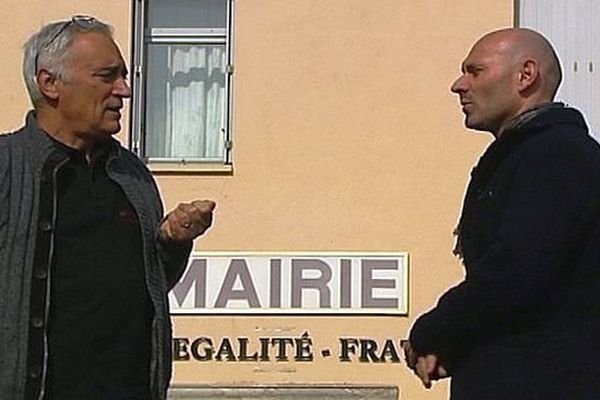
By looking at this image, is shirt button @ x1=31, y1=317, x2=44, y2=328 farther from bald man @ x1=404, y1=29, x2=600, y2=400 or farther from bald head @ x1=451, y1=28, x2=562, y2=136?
bald head @ x1=451, y1=28, x2=562, y2=136

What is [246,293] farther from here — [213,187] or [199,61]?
[199,61]

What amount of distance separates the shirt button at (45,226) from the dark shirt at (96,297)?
0.09 ft

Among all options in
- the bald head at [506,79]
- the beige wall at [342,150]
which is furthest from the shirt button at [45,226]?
the beige wall at [342,150]

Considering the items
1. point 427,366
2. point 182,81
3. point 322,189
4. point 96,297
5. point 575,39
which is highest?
point 575,39

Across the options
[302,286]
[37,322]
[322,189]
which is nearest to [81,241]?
[37,322]

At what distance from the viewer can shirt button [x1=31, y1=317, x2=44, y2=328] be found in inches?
182

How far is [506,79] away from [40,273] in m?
1.35

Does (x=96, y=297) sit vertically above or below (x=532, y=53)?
below

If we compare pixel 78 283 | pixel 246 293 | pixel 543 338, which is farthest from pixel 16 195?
pixel 246 293

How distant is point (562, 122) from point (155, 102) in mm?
8305

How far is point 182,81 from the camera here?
12773mm

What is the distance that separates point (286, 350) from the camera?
40.8ft

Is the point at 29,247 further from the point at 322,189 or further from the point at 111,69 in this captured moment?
the point at 322,189

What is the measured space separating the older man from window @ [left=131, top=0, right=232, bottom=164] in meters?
7.72
